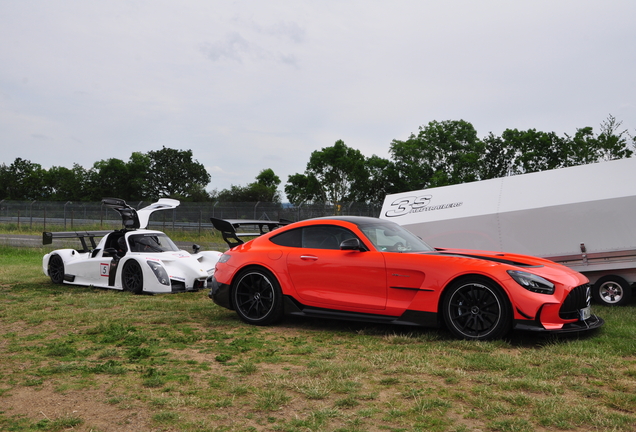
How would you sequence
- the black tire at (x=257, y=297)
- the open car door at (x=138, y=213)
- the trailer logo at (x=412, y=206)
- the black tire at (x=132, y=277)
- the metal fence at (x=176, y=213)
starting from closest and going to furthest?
the black tire at (x=257, y=297) → the black tire at (x=132, y=277) → the trailer logo at (x=412, y=206) → the open car door at (x=138, y=213) → the metal fence at (x=176, y=213)

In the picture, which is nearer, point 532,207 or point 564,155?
point 532,207

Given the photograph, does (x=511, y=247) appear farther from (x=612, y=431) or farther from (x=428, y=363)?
(x=612, y=431)

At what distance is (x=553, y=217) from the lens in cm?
990

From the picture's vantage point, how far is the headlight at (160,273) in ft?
35.6

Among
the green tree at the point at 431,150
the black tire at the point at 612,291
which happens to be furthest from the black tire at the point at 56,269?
the green tree at the point at 431,150

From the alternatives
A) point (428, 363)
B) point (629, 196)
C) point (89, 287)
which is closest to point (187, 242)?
point (89, 287)

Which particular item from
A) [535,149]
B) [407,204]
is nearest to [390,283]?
→ [407,204]

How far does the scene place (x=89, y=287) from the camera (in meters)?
12.1

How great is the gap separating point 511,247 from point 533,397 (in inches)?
255

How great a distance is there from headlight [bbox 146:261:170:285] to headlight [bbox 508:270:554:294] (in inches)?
277

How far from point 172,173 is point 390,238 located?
3139 inches

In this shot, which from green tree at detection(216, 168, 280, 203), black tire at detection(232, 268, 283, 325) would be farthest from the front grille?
green tree at detection(216, 168, 280, 203)

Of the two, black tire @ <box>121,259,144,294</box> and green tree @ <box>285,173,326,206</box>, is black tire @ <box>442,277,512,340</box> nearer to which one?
black tire @ <box>121,259,144,294</box>

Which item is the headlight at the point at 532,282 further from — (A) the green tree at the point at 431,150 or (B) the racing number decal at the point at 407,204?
(A) the green tree at the point at 431,150
